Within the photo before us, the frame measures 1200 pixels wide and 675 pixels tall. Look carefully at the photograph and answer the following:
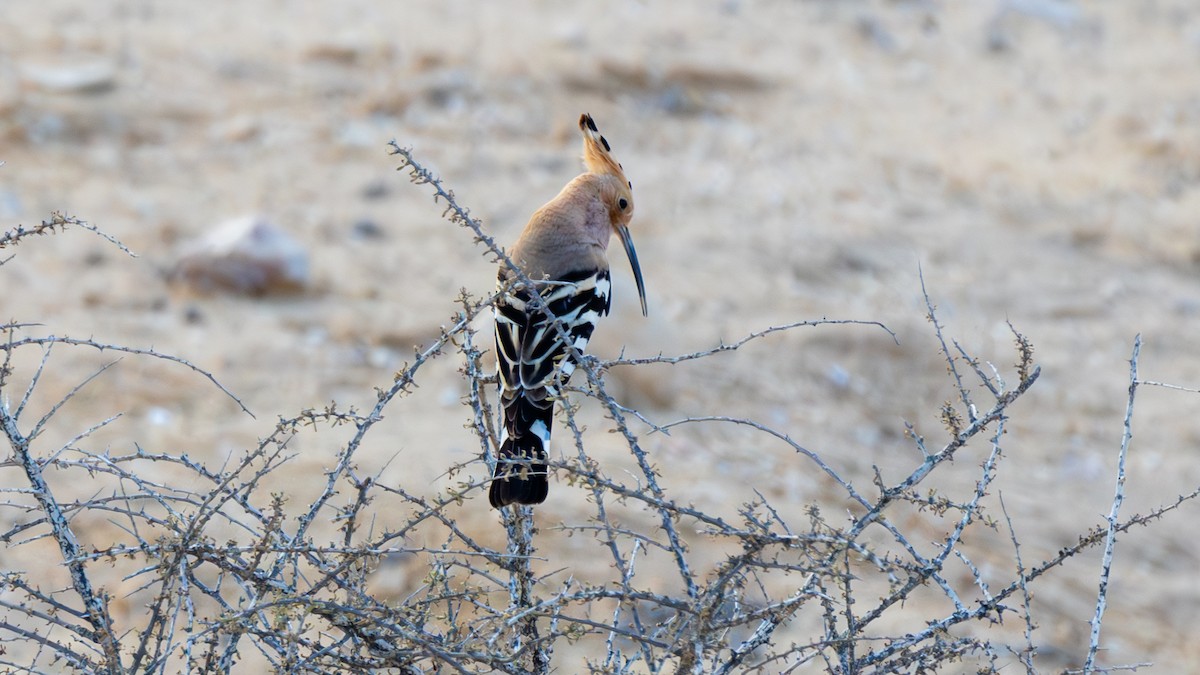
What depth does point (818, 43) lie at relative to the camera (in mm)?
10156

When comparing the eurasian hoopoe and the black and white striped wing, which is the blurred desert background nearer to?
the eurasian hoopoe

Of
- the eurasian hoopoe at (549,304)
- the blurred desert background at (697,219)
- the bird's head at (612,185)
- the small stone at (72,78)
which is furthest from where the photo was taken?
the small stone at (72,78)

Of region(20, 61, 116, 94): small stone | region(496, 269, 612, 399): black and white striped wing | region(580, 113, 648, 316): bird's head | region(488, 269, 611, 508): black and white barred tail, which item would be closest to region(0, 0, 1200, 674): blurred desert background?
region(20, 61, 116, 94): small stone

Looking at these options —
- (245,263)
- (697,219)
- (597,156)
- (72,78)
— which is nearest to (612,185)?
(597,156)

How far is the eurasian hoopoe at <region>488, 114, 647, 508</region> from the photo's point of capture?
2863 mm

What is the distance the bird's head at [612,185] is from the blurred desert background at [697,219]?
2.81 feet

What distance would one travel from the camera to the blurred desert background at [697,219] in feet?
18.8

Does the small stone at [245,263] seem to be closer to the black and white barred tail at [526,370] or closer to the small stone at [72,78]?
the small stone at [72,78]

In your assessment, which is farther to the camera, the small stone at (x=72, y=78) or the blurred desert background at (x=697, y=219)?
the small stone at (x=72, y=78)

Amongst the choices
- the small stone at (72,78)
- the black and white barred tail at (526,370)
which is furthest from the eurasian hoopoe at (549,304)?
the small stone at (72,78)

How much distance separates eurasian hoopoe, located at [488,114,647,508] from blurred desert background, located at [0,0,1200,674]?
1.02 metres

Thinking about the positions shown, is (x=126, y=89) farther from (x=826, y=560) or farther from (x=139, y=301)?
(x=826, y=560)

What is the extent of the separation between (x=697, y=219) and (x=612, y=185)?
12.9 ft

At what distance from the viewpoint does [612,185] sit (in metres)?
4.11
